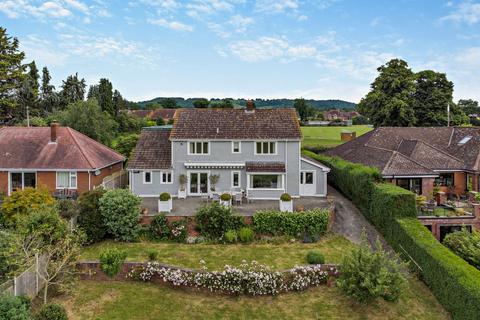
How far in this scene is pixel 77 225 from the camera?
85.0ft

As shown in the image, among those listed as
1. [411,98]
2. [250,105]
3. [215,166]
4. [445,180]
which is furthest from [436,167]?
[411,98]

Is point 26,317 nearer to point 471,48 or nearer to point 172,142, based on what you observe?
point 172,142

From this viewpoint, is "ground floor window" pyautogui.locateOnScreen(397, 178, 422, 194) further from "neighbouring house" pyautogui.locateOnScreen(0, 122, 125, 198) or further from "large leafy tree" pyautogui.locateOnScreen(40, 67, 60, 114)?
"large leafy tree" pyautogui.locateOnScreen(40, 67, 60, 114)

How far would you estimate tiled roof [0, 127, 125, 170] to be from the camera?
3375cm

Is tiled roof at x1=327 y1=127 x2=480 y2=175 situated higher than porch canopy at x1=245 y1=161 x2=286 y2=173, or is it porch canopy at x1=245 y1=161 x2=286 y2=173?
tiled roof at x1=327 y1=127 x2=480 y2=175

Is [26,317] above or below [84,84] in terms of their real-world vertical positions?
below

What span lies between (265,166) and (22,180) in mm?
24781

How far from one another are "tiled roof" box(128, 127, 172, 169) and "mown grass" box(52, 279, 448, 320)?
17307mm

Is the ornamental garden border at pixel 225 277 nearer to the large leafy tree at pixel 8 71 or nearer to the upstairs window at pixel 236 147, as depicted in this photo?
the upstairs window at pixel 236 147

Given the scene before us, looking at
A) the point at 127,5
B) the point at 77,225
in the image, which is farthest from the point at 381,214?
the point at 127,5

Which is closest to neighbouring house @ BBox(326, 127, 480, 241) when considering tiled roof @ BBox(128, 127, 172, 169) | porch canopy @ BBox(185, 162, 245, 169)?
porch canopy @ BBox(185, 162, 245, 169)

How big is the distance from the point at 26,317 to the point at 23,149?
26.7 metres

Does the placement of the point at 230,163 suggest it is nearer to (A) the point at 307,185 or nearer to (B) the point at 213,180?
(B) the point at 213,180

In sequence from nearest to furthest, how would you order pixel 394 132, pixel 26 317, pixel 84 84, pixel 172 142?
1. pixel 26 317
2. pixel 172 142
3. pixel 394 132
4. pixel 84 84
